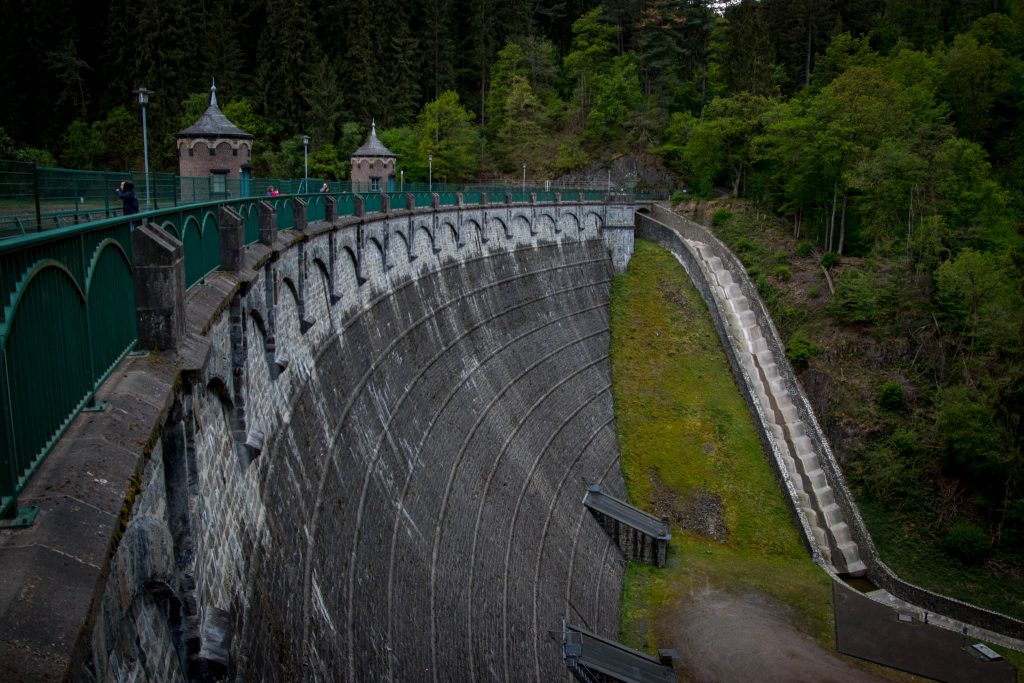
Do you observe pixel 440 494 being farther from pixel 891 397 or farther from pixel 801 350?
pixel 801 350

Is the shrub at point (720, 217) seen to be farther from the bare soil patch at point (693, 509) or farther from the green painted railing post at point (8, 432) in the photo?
the green painted railing post at point (8, 432)

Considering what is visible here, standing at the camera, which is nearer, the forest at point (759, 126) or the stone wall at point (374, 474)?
the stone wall at point (374, 474)

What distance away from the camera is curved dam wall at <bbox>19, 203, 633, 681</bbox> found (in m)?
8.45

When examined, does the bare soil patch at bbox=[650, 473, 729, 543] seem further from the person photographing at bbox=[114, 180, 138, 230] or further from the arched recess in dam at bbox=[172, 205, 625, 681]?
the person photographing at bbox=[114, 180, 138, 230]

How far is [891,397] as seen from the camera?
3912cm

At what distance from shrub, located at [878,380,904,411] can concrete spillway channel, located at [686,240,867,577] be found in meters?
3.90

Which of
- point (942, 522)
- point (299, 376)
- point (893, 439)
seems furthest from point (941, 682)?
point (299, 376)

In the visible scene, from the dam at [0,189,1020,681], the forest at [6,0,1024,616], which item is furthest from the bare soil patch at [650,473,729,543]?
the forest at [6,0,1024,616]

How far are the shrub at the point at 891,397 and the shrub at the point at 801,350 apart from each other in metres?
4.37

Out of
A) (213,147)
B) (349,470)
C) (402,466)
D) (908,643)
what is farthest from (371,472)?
(213,147)

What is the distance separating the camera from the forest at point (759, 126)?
37.5m

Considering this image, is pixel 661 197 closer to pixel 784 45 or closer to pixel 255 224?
pixel 784 45

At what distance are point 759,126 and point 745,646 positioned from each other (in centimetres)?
4269

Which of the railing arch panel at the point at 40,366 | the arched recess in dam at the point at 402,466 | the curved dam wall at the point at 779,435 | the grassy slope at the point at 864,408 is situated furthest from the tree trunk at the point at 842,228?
the railing arch panel at the point at 40,366
